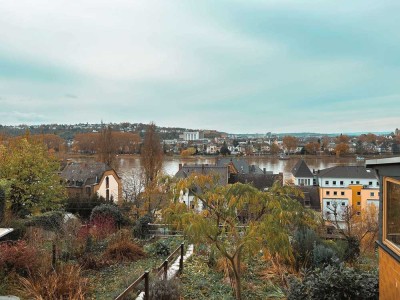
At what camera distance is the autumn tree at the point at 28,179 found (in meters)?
19.1

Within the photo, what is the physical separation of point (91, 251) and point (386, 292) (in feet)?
24.5

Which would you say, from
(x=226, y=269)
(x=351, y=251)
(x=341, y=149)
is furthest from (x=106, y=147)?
(x=341, y=149)

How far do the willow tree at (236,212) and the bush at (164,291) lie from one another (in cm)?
102

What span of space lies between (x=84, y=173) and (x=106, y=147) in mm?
8248

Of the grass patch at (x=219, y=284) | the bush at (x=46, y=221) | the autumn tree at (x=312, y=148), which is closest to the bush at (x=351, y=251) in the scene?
the grass patch at (x=219, y=284)

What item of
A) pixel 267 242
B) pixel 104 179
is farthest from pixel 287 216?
pixel 104 179

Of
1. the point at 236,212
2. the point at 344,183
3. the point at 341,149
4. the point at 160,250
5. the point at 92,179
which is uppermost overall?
the point at 236,212

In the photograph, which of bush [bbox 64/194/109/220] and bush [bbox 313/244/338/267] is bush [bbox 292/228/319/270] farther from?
bush [bbox 64/194/109/220]

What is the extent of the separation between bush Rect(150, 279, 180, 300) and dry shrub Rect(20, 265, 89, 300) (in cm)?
136

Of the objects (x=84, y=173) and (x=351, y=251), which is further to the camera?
(x=84, y=173)

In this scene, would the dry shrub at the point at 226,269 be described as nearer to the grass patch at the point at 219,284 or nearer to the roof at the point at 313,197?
the grass patch at the point at 219,284

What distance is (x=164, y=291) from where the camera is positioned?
20.3 ft

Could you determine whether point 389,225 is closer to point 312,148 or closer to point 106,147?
point 106,147

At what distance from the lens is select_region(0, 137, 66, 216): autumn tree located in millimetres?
19094
